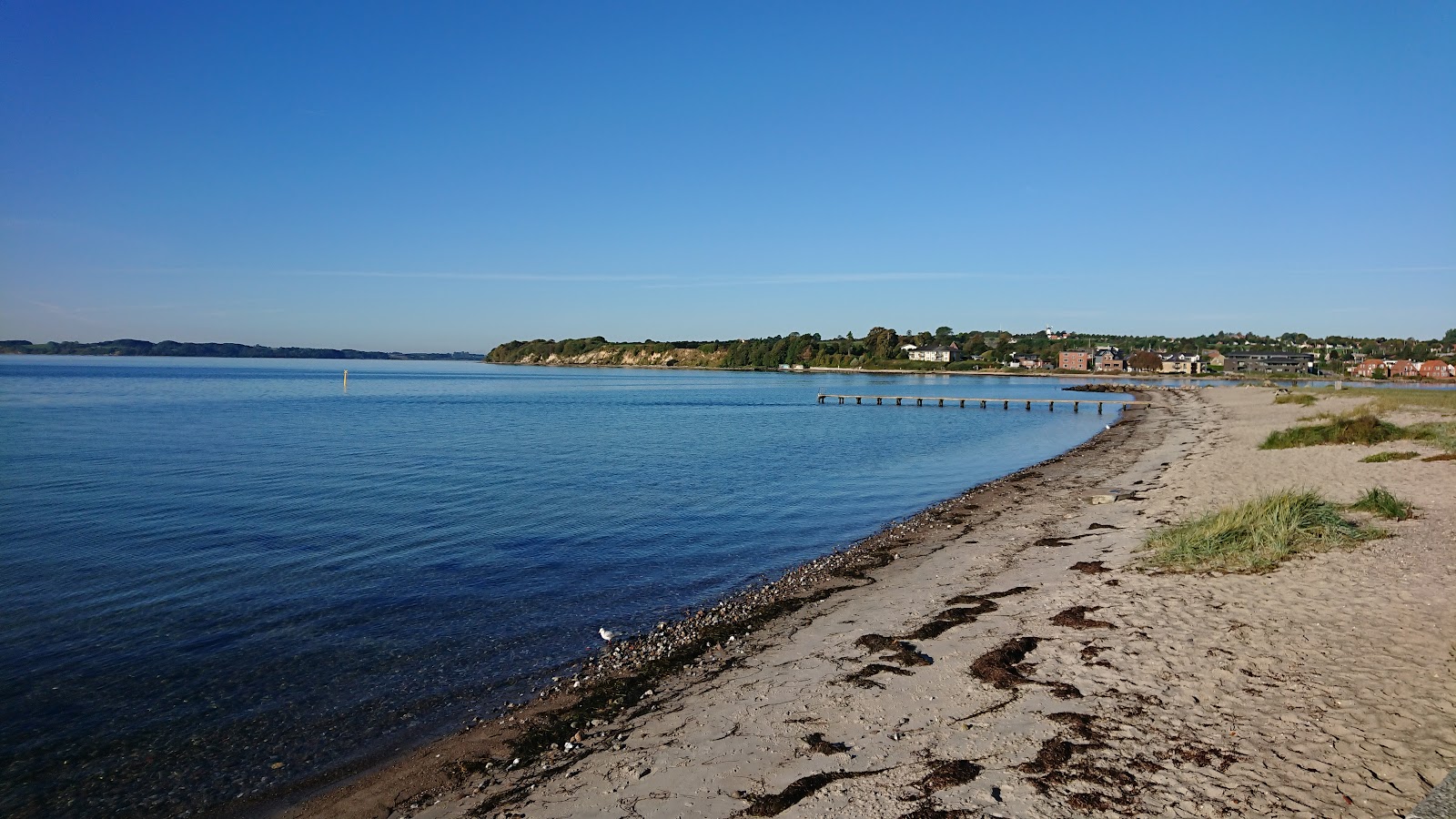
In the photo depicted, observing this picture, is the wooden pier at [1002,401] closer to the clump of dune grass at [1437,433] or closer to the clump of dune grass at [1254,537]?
the clump of dune grass at [1437,433]

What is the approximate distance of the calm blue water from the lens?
27.8 feet

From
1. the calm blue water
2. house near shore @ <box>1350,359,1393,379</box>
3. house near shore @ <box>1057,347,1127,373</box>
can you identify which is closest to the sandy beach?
the calm blue water

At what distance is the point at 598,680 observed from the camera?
381 inches

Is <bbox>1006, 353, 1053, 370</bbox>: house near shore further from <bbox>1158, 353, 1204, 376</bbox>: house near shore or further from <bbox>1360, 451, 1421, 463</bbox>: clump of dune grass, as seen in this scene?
<bbox>1360, 451, 1421, 463</bbox>: clump of dune grass

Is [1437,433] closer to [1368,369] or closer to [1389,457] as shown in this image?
[1389,457]

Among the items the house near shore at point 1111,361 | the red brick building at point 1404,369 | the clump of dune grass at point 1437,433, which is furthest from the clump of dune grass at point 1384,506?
the house near shore at point 1111,361

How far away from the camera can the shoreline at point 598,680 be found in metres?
7.24

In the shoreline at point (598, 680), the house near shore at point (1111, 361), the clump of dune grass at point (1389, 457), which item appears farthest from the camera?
the house near shore at point (1111, 361)

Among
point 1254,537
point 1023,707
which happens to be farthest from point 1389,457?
point 1023,707

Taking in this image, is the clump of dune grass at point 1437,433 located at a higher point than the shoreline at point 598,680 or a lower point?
higher

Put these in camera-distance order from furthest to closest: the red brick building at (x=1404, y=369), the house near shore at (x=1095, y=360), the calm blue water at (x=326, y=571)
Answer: the house near shore at (x=1095, y=360)
the red brick building at (x=1404, y=369)
the calm blue water at (x=326, y=571)

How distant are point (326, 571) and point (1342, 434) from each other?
1301 inches

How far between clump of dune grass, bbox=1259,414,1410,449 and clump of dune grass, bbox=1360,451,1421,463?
5.27 m

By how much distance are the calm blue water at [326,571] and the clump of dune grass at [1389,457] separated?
11.2 m
